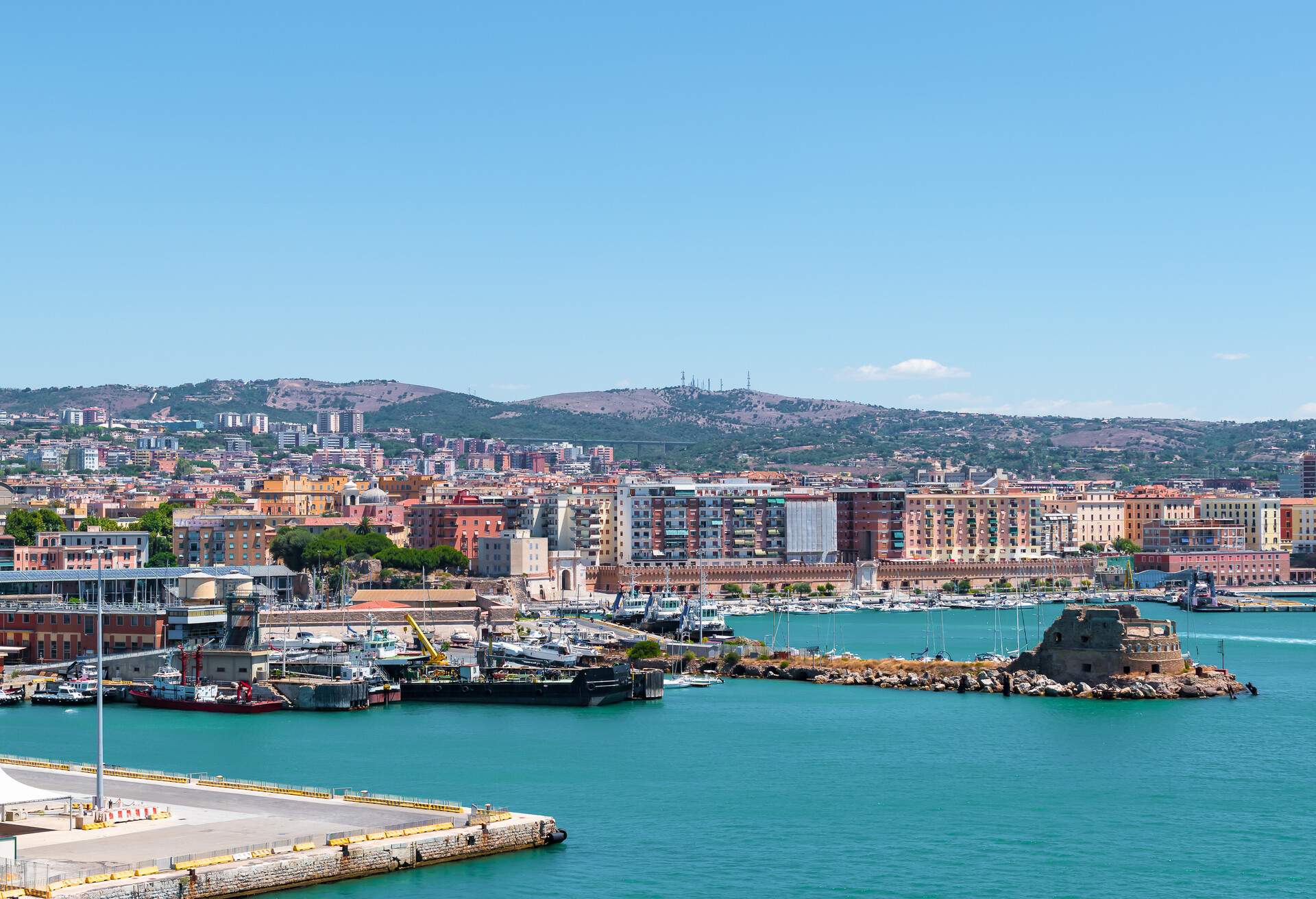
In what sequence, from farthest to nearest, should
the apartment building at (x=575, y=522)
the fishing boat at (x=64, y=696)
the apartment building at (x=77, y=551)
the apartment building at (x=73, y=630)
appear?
the apartment building at (x=575, y=522) < the apartment building at (x=77, y=551) < the apartment building at (x=73, y=630) < the fishing boat at (x=64, y=696)

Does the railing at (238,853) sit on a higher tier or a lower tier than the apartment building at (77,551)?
lower

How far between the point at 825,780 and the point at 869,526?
188 ft

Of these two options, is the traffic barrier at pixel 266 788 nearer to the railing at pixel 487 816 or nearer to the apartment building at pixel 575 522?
the railing at pixel 487 816

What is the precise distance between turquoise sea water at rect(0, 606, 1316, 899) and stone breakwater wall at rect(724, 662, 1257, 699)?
0.49m

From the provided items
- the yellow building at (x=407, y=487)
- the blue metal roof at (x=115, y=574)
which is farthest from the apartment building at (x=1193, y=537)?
the blue metal roof at (x=115, y=574)

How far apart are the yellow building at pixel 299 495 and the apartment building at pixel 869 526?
2265 cm

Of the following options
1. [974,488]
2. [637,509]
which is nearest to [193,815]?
[637,509]

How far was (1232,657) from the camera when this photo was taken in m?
49.9

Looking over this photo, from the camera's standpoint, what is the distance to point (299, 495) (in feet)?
314

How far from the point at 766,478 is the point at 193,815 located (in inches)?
3262

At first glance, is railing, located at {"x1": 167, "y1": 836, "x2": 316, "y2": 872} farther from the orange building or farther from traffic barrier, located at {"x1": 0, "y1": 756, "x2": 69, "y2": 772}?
the orange building

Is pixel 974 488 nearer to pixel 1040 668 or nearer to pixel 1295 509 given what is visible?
pixel 1295 509

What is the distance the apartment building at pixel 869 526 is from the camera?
84500 mm

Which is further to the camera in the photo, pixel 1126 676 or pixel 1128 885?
pixel 1126 676
